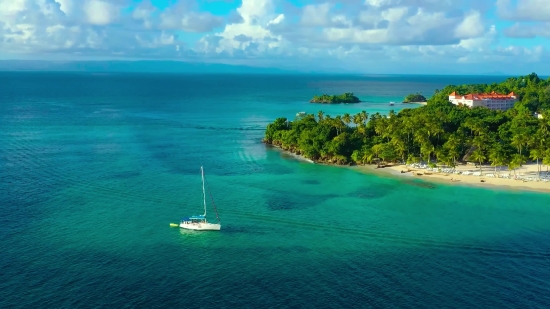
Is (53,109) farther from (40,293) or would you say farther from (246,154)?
(40,293)

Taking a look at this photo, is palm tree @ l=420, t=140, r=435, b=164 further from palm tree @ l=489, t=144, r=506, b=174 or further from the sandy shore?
palm tree @ l=489, t=144, r=506, b=174

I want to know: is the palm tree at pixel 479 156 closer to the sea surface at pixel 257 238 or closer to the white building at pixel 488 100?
the sea surface at pixel 257 238

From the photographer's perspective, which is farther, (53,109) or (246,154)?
(53,109)

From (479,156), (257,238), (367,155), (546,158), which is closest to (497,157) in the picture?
(479,156)

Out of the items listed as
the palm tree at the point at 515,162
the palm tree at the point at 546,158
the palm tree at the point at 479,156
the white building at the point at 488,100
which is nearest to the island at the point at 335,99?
the white building at the point at 488,100

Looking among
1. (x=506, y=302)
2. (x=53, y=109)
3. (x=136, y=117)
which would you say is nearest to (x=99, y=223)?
(x=506, y=302)

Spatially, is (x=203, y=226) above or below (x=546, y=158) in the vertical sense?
below

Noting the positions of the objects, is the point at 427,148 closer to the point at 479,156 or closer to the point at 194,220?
the point at 479,156
